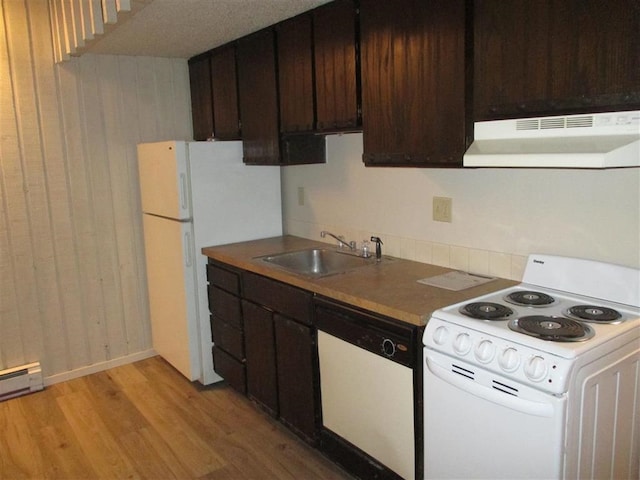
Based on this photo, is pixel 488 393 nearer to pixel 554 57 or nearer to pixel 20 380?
pixel 554 57

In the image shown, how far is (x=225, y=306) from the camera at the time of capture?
320cm

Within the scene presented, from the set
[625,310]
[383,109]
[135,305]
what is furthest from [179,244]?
[625,310]

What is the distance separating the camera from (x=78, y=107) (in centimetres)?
351

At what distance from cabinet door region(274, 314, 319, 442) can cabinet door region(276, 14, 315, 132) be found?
3.58 ft

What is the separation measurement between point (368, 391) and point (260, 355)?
89 centimetres

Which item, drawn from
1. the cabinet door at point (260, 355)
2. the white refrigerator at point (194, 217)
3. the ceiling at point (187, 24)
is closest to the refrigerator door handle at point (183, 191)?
the white refrigerator at point (194, 217)

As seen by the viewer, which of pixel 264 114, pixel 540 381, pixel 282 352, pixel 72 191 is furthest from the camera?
pixel 72 191

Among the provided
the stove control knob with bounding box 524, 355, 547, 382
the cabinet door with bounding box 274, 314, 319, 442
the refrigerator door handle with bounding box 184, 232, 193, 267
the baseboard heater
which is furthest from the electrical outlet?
the baseboard heater

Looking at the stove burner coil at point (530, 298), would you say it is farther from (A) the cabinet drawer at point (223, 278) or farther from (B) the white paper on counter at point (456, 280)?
(A) the cabinet drawer at point (223, 278)

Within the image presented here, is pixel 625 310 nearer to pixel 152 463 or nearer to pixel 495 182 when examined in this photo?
pixel 495 182

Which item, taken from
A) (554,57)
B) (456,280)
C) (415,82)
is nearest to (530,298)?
(456,280)

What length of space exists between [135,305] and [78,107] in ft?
4.80

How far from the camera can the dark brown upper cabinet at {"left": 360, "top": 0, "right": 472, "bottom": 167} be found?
2.03 m

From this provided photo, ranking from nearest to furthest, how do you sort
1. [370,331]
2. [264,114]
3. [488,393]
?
[488,393]
[370,331]
[264,114]
